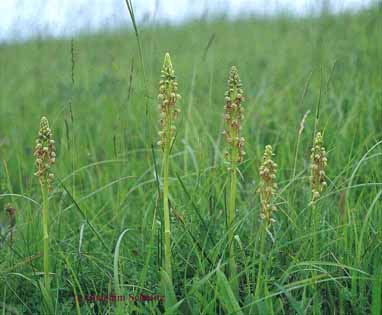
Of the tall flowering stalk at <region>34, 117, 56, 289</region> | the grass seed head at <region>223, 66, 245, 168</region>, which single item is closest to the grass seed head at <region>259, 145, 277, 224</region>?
the grass seed head at <region>223, 66, 245, 168</region>

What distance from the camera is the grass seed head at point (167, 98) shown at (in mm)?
1866

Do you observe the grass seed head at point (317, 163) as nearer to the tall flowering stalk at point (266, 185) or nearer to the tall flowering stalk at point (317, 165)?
the tall flowering stalk at point (317, 165)

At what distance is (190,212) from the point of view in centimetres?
257

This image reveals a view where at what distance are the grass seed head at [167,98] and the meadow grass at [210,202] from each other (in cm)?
13

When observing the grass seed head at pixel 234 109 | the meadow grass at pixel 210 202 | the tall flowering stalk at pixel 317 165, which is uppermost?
the grass seed head at pixel 234 109

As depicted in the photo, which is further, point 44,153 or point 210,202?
point 210,202

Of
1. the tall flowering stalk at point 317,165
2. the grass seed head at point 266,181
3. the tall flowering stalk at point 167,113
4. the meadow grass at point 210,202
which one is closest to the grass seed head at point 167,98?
the tall flowering stalk at point 167,113

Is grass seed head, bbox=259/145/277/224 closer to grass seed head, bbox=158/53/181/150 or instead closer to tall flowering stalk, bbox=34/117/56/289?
grass seed head, bbox=158/53/181/150

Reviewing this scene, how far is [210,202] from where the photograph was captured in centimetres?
242

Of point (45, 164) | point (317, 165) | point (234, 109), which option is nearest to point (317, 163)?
point (317, 165)

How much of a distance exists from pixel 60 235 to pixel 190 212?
60cm

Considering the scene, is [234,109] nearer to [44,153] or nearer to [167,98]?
[167,98]

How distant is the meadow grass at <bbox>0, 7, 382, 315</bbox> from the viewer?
2014mm

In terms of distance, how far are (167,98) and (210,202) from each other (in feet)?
2.24
